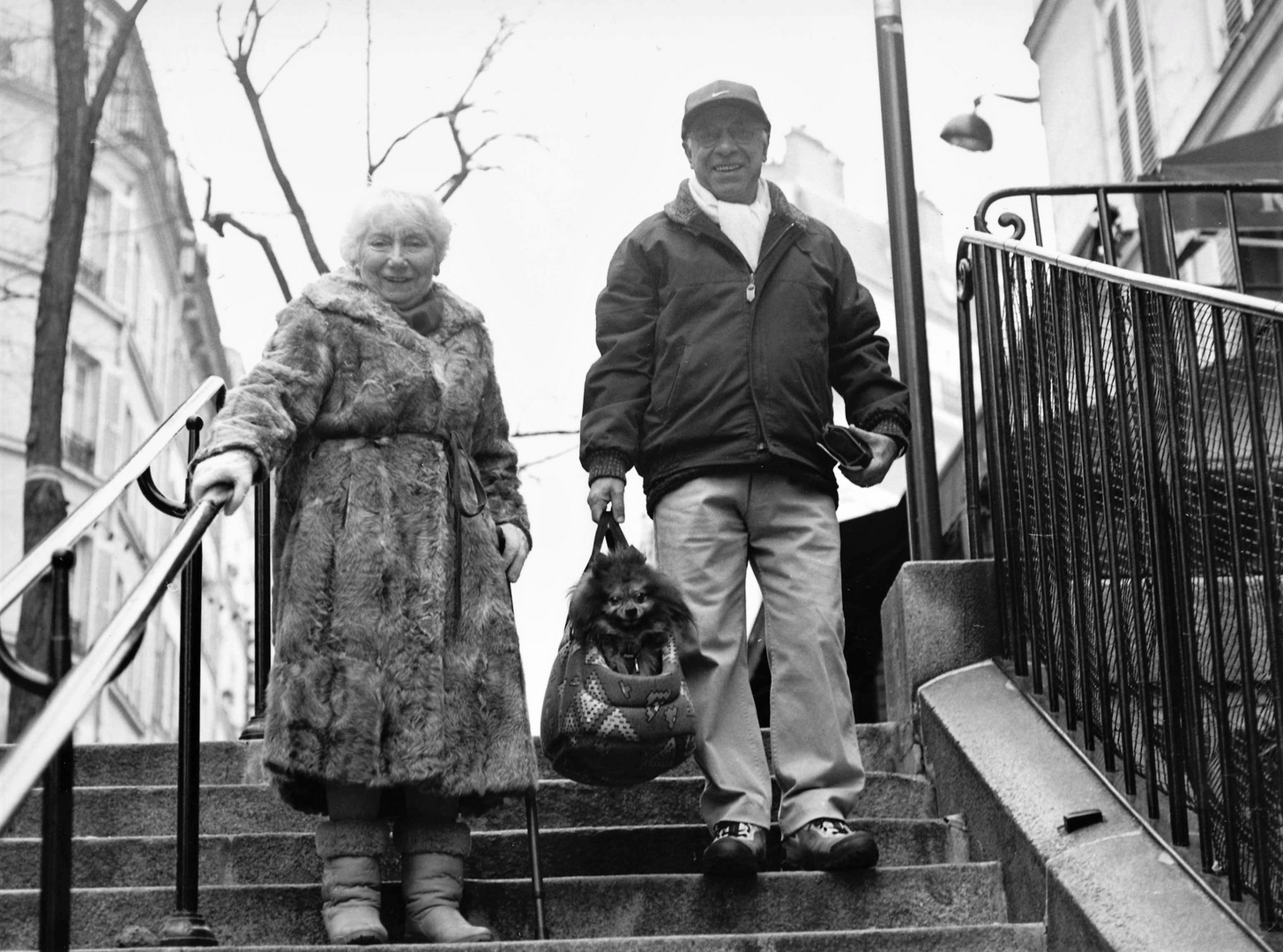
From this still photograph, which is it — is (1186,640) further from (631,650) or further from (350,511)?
(350,511)

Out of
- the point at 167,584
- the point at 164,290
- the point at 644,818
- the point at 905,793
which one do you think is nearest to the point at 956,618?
the point at 905,793

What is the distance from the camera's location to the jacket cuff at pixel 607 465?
447 centimetres

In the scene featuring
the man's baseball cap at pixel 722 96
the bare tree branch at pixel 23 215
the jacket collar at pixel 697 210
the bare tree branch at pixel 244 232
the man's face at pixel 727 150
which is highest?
the bare tree branch at pixel 23 215

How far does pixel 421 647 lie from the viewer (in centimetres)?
407

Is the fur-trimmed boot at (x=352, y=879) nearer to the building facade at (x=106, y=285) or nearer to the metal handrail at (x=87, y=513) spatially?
the metal handrail at (x=87, y=513)

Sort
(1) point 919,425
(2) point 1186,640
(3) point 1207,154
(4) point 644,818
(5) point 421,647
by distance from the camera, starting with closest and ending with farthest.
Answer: (2) point 1186,640
(5) point 421,647
(4) point 644,818
(1) point 919,425
(3) point 1207,154

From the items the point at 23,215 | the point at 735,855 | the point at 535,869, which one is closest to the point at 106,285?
the point at 23,215

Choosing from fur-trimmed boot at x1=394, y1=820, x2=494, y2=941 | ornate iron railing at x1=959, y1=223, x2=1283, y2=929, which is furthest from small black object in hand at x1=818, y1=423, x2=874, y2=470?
fur-trimmed boot at x1=394, y1=820, x2=494, y2=941

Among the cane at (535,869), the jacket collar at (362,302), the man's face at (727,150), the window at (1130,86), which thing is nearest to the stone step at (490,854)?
the cane at (535,869)

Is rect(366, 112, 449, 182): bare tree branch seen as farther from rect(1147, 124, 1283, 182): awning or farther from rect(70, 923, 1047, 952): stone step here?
rect(70, 923, 1047, 952): stone step

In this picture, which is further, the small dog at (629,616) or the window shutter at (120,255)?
the window shutter at (120,255)

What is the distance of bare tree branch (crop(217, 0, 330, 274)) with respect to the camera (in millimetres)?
11203

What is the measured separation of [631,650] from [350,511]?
2.17 ft

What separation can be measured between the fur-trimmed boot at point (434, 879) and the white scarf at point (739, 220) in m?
1.55
